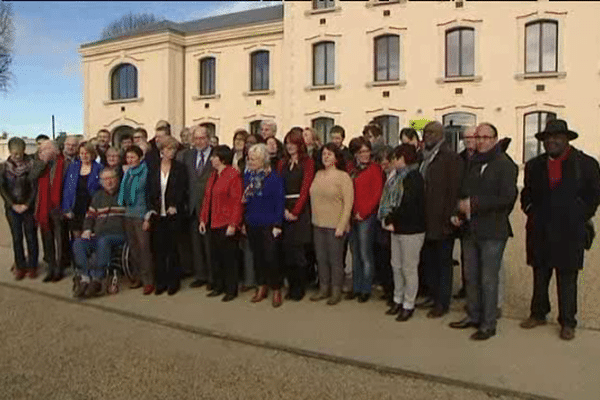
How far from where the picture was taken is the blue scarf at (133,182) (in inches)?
285

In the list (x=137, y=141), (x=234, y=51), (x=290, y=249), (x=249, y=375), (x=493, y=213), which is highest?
(x=234, y=51)

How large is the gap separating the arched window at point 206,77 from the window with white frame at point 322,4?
6.53 m

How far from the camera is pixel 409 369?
4766mm

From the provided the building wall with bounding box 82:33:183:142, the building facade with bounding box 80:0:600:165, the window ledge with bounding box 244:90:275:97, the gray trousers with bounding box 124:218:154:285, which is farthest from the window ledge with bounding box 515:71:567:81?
the gray trousers with bounding box 124:218:154:285

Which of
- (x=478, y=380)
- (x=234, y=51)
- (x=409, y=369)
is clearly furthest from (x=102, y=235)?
(x=234, y=51)

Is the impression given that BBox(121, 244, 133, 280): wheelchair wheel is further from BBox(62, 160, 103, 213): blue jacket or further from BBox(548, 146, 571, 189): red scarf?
BBox(548, 146, 571, 189): red scarf

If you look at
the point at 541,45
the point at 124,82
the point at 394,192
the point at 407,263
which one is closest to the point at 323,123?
the point at 541,45

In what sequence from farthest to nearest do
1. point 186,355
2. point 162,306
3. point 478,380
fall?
point 162,306 → point 186,355 → point 478,380

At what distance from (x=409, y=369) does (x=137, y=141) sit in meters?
5.05


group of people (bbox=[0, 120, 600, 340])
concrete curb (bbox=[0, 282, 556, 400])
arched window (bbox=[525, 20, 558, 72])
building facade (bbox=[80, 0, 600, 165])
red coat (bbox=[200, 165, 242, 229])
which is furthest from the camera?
arched window (bbox=[525, 20, 558, 72])

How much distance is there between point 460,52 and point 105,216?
67.2ft

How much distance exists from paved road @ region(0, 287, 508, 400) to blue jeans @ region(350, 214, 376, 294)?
1.85 m

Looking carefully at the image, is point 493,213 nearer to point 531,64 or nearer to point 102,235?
point 102,235

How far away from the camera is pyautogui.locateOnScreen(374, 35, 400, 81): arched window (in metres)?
25.9
